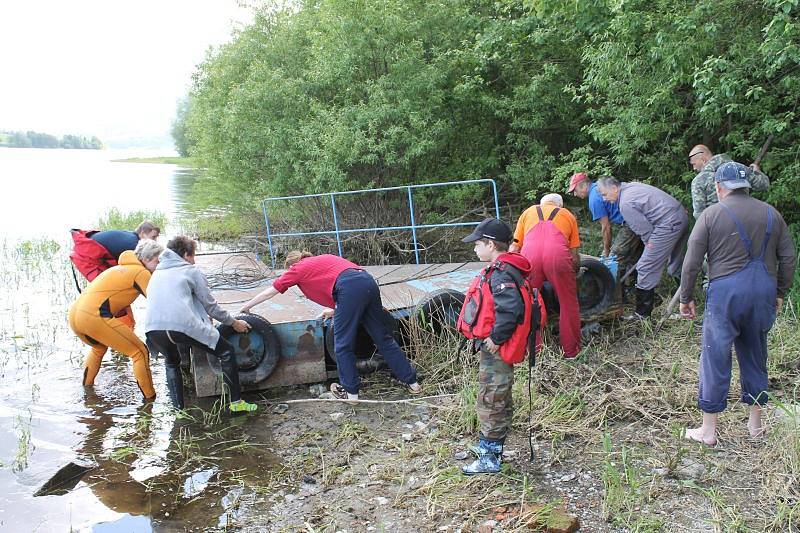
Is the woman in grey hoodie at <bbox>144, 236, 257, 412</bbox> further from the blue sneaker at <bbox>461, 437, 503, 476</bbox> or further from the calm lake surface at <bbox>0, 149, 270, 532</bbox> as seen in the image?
the blue sneaker at <bbox>461, 437, 503, 476</bbox>

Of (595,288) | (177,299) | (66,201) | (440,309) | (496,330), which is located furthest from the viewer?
(66,201)

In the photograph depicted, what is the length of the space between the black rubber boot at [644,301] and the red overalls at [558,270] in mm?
1315

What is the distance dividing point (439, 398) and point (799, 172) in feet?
15.7

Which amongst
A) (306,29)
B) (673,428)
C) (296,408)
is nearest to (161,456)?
(296,408)

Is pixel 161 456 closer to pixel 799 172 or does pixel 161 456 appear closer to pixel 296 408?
pixel 296 408

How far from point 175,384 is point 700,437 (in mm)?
4294

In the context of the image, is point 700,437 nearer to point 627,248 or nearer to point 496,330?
point 496,330

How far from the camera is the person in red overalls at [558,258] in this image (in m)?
5.70

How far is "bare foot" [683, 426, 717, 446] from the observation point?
167 inches

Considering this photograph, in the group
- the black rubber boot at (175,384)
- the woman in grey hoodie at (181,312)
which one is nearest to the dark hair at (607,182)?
the woman in grey hoodie at (181,312)

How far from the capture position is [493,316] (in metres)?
3.99

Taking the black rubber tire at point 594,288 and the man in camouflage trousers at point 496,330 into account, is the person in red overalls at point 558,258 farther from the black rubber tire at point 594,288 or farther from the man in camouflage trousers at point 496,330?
the man in camouflage trousers at point 496,330

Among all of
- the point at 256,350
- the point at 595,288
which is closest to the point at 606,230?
the point at 595,288

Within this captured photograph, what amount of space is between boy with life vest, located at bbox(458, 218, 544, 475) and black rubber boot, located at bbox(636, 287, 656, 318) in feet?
10.2
